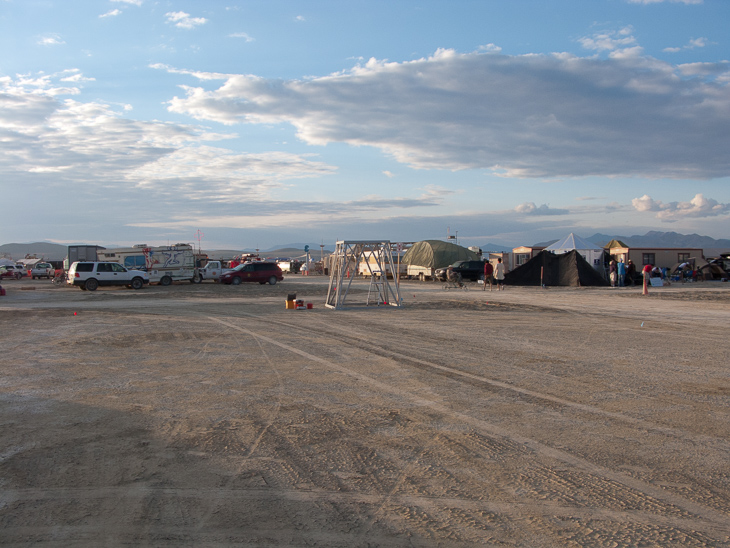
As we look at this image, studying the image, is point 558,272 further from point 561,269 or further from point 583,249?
point 583,249

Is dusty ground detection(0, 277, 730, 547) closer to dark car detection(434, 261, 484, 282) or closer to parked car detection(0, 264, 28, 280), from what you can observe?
dark car detection(434, 261, 484, 282)

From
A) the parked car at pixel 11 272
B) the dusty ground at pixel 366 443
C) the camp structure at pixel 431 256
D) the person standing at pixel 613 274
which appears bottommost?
the dusty ground at pixel 366 443

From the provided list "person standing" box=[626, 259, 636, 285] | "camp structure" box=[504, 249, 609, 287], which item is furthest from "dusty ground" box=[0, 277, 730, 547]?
"person standing" box=[626, 259, 636, 285]

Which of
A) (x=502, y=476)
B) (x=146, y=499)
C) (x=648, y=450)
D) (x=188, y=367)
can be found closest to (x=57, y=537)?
(x=146, y=499)

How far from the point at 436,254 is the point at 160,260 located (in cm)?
2085

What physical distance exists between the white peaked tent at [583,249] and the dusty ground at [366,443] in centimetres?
2524

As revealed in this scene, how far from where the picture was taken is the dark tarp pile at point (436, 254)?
45312mm

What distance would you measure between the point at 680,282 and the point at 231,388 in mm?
37276

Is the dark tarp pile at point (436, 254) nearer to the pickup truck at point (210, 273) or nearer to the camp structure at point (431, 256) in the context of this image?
the camp structure at point (431, 256)

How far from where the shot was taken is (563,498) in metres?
4.25

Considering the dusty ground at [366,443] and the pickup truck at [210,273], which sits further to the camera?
the pickup truck at [210,273]

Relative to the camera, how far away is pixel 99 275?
105 ft

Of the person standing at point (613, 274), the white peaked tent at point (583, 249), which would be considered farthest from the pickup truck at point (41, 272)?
the person standing at point (613, 274)

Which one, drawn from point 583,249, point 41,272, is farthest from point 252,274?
point 41,272
